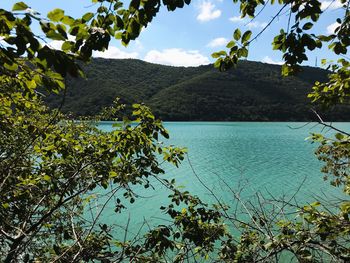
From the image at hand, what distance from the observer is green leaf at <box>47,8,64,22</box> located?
5.23ft

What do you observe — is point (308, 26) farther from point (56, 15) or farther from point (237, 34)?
point (56, 15)

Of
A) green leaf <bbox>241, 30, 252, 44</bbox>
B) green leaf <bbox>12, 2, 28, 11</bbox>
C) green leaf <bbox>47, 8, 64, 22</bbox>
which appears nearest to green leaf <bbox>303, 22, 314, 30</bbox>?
green leaf <bbox>241, 30, 252, 44</bbox>

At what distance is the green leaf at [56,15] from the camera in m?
1.59

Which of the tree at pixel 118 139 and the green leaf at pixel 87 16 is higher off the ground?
the green leaf at pixel 87 16

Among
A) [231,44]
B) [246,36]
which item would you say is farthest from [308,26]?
[231,44]

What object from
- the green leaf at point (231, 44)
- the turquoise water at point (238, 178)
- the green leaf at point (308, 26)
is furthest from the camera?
the turquoise water at point (238, 178)

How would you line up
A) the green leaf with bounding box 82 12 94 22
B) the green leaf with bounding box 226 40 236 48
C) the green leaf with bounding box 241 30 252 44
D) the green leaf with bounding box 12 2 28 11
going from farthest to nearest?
the green leaf with bounding box 226 40 236 48 → the green leaf with bounding box 241 30 252 44 → the green leaf with bounding box 82 12 94 22 → the green leaf with bounding box 12 2 28 11

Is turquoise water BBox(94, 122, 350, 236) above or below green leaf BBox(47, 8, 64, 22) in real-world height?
below

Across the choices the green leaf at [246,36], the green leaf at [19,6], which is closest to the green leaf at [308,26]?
the green leaf at [246,36]

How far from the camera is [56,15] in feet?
5.25

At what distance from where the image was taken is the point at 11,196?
430 centimetres

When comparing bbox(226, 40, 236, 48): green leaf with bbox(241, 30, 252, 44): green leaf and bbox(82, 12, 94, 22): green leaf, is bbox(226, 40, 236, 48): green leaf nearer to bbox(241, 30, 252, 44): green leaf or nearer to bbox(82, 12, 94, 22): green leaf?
bbox(241, 30, 252, 44): green leaf

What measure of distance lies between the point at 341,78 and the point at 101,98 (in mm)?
160631

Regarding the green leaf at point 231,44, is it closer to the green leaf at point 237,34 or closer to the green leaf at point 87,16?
the green leaf at point 237,34
